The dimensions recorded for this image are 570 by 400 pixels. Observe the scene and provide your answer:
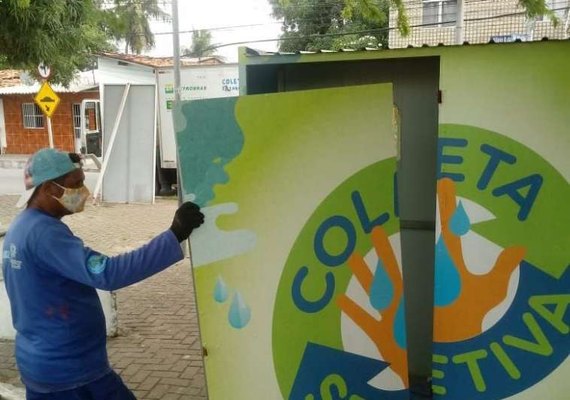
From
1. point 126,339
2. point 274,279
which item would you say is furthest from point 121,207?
point 274,279

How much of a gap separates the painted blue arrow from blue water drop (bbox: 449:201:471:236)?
776 millimetres

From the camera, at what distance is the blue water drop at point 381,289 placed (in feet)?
7.80

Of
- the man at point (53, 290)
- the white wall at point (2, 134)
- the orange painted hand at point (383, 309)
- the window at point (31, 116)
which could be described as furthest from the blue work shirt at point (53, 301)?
the white wall at point (2, 134)

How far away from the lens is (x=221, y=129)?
83.9 inches

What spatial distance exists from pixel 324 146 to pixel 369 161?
19 centimetres

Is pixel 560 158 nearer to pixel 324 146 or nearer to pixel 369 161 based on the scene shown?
pixel 369 161

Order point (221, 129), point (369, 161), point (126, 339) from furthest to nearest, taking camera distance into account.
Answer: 1. point (126, 339)
2. point (369, 161)
3. point (221, 129)

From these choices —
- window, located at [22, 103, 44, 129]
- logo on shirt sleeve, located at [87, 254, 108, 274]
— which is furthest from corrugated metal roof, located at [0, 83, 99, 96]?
logo on shirt sleeve, located at [87, 254, 108, 274]

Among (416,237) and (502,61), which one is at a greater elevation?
(502,61)

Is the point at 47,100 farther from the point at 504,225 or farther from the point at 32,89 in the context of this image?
the point at 32,89

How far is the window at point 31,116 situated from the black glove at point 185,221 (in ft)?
82.5

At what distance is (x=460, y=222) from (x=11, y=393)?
10.3 feet

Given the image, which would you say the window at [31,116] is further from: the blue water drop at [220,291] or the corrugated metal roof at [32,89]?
the blue water drop at [220,291]

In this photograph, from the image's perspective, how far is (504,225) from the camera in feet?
8.95
